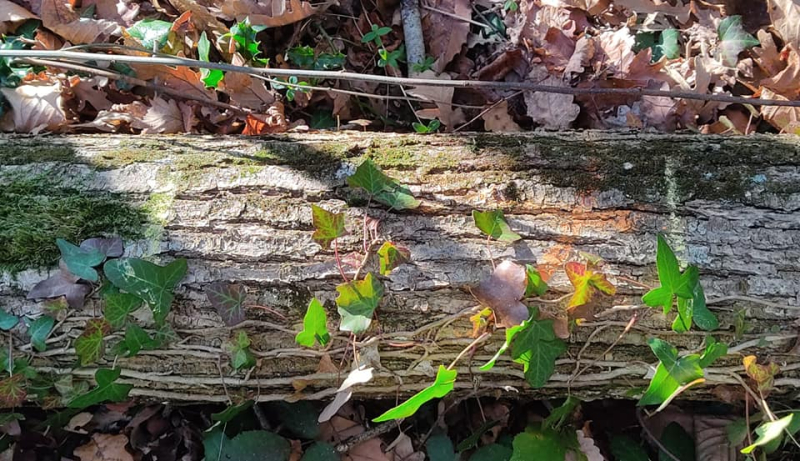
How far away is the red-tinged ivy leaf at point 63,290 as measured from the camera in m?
1.30

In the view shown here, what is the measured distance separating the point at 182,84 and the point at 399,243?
115 centimetres

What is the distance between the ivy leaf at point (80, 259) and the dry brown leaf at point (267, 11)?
1.10m

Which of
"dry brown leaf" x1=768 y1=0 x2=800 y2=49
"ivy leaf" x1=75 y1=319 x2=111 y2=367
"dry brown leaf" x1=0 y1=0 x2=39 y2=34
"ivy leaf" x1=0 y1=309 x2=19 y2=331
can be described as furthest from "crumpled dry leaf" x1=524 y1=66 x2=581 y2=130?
"dry brown leaf" x1=0 y1=0 x2=39 y2=34

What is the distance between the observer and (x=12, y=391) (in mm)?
1347

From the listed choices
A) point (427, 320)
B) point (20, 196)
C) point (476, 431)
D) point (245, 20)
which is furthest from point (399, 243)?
point (245, 20)

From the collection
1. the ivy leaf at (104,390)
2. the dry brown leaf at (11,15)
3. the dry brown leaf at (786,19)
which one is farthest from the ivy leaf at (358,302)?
the dry brown leaf at (786,19)

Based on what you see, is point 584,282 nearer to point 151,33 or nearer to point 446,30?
point 446,30

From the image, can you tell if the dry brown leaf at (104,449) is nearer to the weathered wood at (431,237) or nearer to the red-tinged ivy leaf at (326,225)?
the weathered wood at (431,237)

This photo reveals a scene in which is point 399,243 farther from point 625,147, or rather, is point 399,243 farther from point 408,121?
point 408,121

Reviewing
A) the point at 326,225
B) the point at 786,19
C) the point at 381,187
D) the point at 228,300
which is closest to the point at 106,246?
the point at 228,300

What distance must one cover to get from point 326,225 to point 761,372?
1062 millimetres

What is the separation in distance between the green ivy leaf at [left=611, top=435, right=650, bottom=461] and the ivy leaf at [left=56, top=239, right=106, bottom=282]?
4.80 feet

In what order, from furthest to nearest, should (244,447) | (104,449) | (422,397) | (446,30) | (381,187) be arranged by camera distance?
(446,30) → (104,449) → (244,447) → (381,187) → (422,397)

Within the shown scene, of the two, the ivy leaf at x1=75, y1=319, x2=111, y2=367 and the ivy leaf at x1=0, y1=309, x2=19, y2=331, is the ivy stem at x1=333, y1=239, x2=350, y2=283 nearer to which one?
the ivy leaf at x1=75, y1=319, x2=111, y2=367
